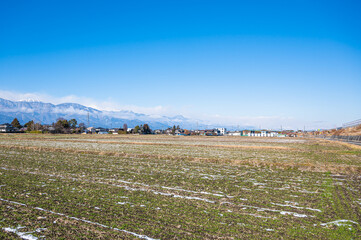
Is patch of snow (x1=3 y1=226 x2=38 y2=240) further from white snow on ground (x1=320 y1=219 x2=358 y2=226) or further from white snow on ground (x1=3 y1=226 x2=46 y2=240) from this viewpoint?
white snow on ground (x1=320 y1=219 x2=358 y2=226)

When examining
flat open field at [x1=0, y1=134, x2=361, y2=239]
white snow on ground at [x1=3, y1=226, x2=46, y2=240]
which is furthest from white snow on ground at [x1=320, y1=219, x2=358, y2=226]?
white snow on ground at [x1=3, y1=226, x2=46, y2=240]

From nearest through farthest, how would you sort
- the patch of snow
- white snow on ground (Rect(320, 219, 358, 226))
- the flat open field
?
the patch of snow < the flat open field < white snow on ground (Rect(320, 219, 358, 226))

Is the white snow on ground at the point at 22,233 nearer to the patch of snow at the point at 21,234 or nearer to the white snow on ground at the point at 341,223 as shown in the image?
the patch of snow at the point at 21,234

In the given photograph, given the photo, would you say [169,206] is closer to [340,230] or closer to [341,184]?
[340,230]

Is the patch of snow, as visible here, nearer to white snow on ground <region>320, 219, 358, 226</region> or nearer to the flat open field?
→ the flat open field

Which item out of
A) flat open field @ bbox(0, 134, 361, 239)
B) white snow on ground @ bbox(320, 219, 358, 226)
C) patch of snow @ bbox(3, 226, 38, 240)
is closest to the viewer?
patch of snow @ bbox(3, 226, 38, 240)

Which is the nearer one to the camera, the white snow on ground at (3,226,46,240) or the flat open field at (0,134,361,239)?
the white snow on ground at (3,226,46,240)

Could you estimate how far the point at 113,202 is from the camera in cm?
800

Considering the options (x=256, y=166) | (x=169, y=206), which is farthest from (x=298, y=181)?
(x=169, y=206)

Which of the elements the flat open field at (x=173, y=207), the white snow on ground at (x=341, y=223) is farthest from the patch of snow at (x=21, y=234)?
the white snow on ground at (x=341, y=223)

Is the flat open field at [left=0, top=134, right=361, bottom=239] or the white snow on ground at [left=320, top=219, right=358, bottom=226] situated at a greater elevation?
the flat open field at [left=0, top=134, right=361, bottom=239]

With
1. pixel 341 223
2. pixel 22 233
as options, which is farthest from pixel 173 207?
pixel 341 223

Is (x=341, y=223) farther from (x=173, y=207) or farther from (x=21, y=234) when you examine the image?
(x=21, y=234)

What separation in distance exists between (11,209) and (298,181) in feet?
39.9
